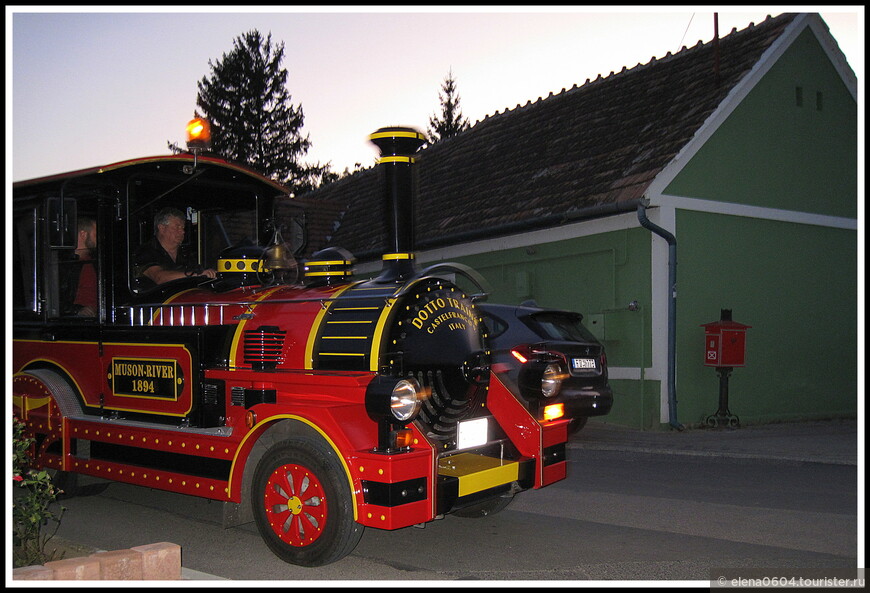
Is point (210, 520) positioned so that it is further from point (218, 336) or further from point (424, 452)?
point (424, 452)

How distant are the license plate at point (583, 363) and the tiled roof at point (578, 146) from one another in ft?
9.67

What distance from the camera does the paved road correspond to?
4918 mm

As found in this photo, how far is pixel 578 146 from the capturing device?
14.1m

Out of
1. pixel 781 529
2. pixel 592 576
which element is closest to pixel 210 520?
pixel 592 576

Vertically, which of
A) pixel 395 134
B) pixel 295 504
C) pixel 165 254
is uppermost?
pixel 395 134

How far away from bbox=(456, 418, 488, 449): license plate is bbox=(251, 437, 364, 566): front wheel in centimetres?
100

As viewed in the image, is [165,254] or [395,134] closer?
[395,134]

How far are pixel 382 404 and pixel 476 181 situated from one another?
12.0 meters

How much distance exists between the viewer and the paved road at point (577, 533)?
4.92 m

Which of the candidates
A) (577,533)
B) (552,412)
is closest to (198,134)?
(552,412)

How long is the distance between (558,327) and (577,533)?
3.91 meters

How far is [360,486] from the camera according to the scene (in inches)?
180

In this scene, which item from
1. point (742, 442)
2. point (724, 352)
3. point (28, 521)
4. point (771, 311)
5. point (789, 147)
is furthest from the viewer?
point (789, 147)

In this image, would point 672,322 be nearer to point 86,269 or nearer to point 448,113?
point 86,269
